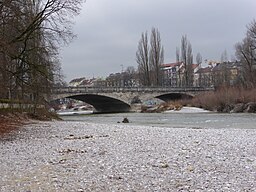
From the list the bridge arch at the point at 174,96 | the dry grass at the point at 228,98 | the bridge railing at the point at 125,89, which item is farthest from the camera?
the bridge arch at the point at 174,96

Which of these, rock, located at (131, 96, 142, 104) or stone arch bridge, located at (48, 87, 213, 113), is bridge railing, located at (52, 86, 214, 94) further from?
rock, located at (131, 96, 142, 104)

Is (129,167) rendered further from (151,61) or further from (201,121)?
(151,61)

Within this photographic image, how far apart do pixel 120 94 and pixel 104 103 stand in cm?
909

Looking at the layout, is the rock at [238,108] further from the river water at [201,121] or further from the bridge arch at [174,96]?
the bridge arch at [174,96]

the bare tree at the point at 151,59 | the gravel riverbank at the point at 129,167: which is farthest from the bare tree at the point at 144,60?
the gravel riverbank at the point at 129,167

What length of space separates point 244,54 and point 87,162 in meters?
60.7

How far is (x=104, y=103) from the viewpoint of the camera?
81688 mm

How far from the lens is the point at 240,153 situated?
36.0 ft

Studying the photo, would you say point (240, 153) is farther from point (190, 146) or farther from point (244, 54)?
point (244, 54)

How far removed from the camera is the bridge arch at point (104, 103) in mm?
71475

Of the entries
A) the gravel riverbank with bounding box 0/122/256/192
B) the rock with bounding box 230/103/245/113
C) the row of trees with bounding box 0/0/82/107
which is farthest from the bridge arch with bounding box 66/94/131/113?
the gravel riverbank with bounding box 0/122/256/192

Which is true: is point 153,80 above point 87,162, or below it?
above

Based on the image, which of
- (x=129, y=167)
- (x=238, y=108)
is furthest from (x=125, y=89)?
(x=129, y=167)

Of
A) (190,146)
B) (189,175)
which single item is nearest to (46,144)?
(190,146)
